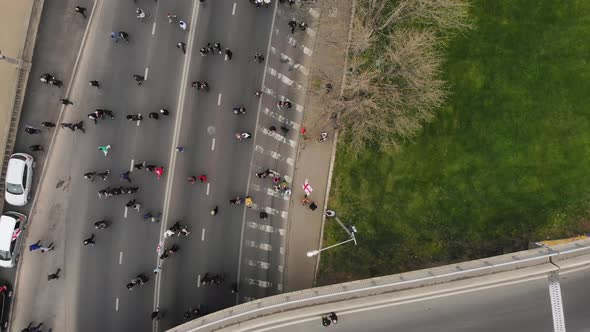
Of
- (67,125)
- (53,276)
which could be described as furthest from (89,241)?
(67,125)

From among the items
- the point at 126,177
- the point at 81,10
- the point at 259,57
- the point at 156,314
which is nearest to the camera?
the point at 156,314

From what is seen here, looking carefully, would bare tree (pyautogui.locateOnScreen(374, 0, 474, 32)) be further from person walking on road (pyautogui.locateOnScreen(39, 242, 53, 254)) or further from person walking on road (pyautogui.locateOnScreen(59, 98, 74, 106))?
person walking on road (pyautogui.locateOnScreen(39, 242, 53, 254))

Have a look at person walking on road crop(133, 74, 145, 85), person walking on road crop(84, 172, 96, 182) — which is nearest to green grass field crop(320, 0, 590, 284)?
person walking on road crop(133, 74, 145, 85)

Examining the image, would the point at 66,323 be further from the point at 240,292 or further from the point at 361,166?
the point at 361,166

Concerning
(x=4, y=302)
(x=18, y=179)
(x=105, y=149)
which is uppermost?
(x=105, y=149)

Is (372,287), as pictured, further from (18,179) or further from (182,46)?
(18,179)

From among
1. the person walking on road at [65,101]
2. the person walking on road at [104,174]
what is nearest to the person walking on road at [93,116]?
the person walking on road at [65,101]
